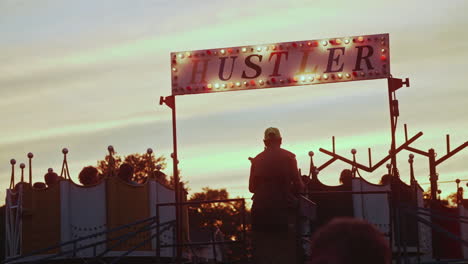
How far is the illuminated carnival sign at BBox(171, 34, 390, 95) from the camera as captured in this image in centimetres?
1623

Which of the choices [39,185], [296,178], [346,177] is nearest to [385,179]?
[346,177]

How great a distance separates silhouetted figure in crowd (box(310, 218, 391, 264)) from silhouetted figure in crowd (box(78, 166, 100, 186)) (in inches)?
766

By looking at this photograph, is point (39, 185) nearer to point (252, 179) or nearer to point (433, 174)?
point (252, 179)

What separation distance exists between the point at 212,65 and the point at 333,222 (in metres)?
14.0

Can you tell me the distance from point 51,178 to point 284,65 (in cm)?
805

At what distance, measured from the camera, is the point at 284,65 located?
1644 cm

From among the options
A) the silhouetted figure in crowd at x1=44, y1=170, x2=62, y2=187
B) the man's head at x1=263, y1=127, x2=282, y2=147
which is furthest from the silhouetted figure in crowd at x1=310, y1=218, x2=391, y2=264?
the silhouetted figure in crowd at x1=44, y1=170, x2=62, y2=187

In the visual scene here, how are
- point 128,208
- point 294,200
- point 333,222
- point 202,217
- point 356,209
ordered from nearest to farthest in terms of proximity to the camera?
point 333,222 < point 294,200 < point 128,208 < point 356,209 < point 202,217

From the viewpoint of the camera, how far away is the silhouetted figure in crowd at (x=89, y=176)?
21953mm

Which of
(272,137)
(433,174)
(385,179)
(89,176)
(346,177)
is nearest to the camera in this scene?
(272,137)

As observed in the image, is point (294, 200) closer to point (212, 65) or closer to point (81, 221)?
point (212, 65)

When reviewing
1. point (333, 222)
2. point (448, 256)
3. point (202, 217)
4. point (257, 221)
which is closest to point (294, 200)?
point (257, 221)

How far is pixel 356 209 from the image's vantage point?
78.2ft

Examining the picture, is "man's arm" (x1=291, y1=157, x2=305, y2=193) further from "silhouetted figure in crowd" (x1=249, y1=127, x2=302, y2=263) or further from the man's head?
the man's head
